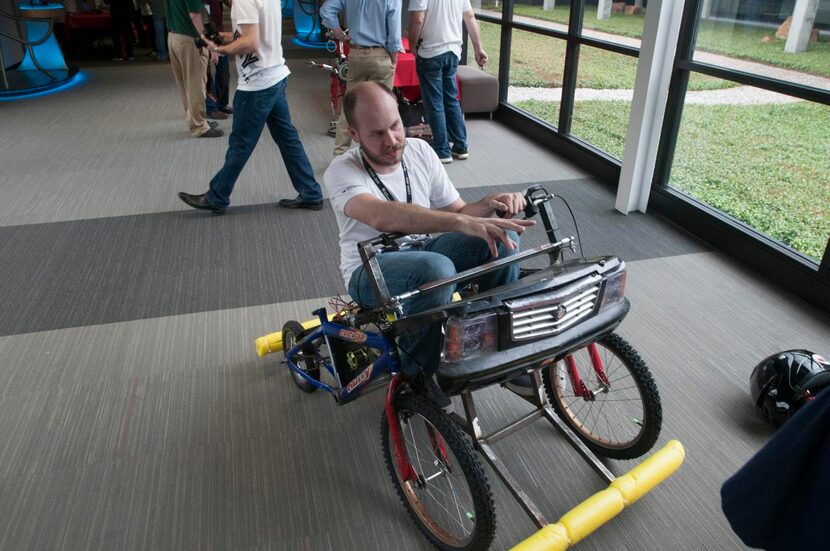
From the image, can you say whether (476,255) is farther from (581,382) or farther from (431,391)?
(581,382)

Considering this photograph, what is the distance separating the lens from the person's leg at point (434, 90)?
14.8ft

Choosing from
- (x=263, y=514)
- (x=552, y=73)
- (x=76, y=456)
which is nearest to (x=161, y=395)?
(x=76, y=456)

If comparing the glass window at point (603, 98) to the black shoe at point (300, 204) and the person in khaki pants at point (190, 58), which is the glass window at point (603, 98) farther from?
the person in khaki pants at point (190, 58)

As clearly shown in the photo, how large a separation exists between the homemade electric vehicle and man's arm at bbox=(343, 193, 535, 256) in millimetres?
64

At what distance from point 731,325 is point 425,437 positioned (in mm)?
1531

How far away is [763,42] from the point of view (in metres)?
3.24

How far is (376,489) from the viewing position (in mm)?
1814

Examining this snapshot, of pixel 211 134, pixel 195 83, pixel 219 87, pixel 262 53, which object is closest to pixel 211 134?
pixel 211 134

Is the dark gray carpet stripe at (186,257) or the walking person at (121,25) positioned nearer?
the dark gray carpet stripe at (186,257)

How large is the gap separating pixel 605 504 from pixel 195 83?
4862 mm

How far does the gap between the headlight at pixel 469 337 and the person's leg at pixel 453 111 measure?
374cm

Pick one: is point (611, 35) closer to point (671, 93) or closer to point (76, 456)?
point (671, 93)

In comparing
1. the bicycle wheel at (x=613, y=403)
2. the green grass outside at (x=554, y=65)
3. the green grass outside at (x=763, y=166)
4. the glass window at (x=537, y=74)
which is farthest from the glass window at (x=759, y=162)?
the bicycle wheel at (x=613, y=403)

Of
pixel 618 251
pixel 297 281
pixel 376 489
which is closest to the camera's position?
pixel 376 489
